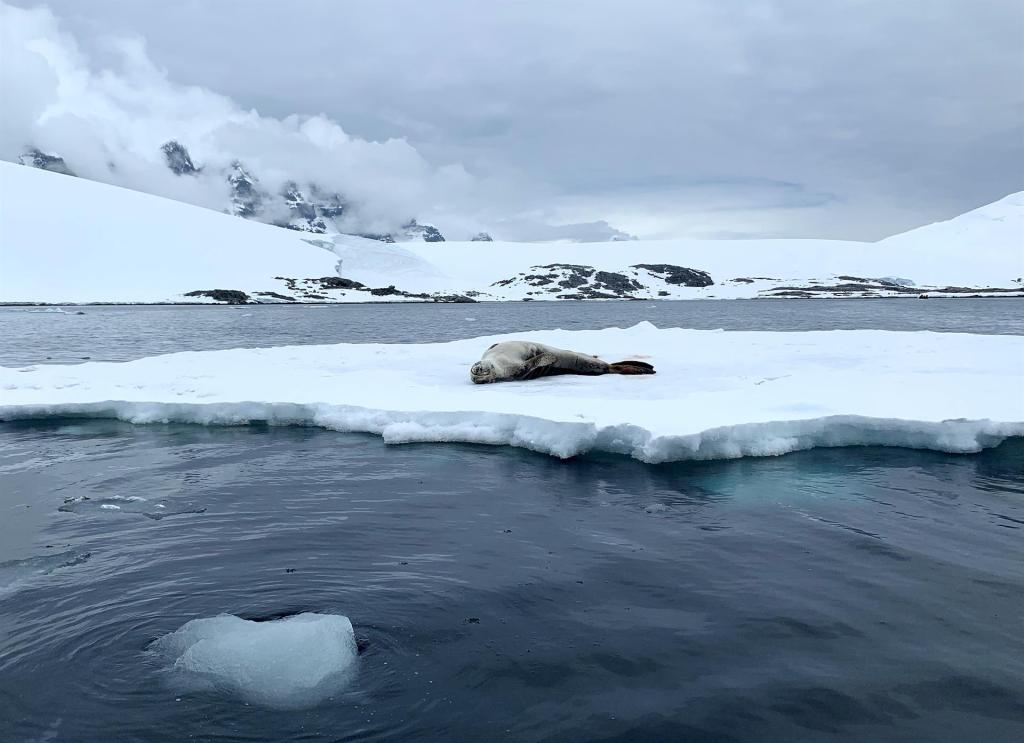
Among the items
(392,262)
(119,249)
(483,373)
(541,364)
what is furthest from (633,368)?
(392,262)

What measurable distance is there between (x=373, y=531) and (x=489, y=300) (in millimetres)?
86211

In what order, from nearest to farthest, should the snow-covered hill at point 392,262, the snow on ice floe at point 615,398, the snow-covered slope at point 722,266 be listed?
the snow on ice floe at point 615,398, the snow-covered hill at point 392,262, the snow-covered slope at point 722,266

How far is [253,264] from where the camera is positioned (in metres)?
80.1

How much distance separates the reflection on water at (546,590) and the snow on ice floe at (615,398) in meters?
0.39

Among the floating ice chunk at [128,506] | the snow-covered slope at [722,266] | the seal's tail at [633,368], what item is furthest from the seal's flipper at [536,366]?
the snow-covered slope at [722,266]

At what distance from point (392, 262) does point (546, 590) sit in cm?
9368

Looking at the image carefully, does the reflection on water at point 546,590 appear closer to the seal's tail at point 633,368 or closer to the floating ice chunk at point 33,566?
the floating ice chunk at point 33,566

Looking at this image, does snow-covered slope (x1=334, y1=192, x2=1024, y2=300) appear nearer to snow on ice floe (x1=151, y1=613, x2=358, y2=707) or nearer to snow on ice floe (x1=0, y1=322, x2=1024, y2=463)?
snow on ice floe (x1=0, y1=322, x2=1024, y2=463)

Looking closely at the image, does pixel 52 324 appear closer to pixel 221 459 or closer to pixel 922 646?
pixel 221 459

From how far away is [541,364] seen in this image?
44.0 feet

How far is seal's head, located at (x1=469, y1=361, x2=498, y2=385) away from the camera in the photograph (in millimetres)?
12383

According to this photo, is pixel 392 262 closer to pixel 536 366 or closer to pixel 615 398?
pixel 536 366

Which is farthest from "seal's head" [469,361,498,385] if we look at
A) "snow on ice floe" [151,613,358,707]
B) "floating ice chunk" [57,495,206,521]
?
"snow on ice floe" [151,613,358,707]

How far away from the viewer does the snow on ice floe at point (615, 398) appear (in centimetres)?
851
